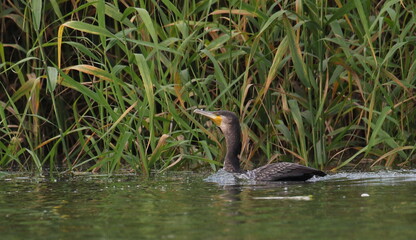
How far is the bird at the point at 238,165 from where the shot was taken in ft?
22.3

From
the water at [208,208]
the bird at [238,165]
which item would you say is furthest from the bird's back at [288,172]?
the water at [208,208]

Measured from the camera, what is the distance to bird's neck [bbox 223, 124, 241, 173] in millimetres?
7453

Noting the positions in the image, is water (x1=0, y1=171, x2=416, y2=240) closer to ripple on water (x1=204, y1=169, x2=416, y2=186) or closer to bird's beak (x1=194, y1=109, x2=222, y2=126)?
ripple on water (x1=204, y1=169, x2=416, y2=186)

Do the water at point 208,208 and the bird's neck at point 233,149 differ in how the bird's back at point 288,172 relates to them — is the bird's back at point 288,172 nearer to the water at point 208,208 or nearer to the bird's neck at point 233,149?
the water at point 208,208

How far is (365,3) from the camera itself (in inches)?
279

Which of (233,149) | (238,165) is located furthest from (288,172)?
(233,149)

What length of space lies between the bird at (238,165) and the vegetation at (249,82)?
0.10 metres

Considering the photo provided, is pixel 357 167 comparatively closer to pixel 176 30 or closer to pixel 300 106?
pixel 300 106

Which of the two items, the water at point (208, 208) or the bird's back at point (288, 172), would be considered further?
the bird's back at point (288, 172)

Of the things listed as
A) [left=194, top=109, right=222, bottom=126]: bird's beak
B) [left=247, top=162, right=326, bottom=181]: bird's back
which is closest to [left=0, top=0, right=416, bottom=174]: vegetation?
[left=194, top=109, right=222, bottom=126]: bird's beak

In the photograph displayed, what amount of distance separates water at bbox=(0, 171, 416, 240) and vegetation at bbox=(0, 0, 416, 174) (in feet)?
1.63

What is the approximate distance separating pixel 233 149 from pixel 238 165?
0.54ft

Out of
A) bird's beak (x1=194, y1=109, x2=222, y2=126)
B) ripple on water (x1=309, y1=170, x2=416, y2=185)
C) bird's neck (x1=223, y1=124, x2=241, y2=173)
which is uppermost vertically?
bird's beak (x1=194, y1=109, x2=222, y2=126)

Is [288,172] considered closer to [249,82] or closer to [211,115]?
[211,115]
